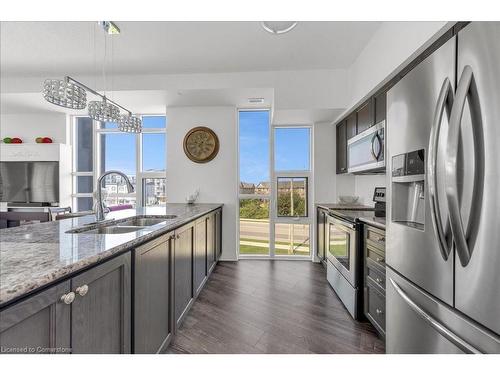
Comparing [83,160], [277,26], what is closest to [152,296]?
[277,26]

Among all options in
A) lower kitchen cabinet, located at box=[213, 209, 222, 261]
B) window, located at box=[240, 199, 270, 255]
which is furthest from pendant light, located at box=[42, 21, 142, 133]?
window, located at box=[240, 199, 270, 255]

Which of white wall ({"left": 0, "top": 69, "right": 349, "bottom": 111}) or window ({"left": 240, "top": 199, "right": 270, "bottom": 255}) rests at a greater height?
white wall ({"left": 0, "top": 69, "right": 349, "bottom": 111})

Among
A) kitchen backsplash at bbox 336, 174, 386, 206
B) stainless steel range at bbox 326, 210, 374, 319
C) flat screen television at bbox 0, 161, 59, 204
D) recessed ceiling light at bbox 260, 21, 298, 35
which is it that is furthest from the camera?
flat screen television at bbox 0, 161, 59, 204

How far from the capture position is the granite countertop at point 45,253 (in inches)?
26.3

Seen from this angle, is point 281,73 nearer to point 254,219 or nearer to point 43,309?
point 254,219

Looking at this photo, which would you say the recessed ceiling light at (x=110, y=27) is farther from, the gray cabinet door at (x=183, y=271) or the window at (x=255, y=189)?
the window at (x=255, y=189)

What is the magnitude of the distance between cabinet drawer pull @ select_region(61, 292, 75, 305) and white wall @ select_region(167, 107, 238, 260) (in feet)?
10.8

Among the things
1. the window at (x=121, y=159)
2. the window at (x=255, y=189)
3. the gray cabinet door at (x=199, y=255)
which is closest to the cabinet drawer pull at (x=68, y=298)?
the gray cabinet door at (x=199, y=255)

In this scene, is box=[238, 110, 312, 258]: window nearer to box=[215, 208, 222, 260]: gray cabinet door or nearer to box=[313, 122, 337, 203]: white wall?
box=[313, 122, 337, 203]: white wall

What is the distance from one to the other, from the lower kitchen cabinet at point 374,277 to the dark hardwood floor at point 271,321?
167 mm

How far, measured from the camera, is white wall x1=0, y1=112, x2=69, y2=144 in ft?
15.3

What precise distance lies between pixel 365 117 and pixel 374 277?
66.3 inches
